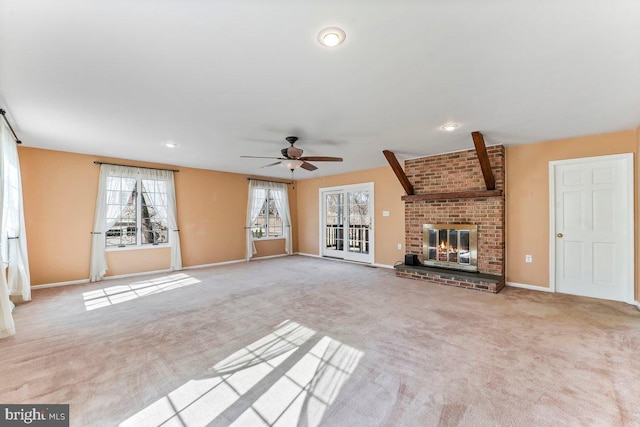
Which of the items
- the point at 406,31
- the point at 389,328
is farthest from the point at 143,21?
the point at 389,328

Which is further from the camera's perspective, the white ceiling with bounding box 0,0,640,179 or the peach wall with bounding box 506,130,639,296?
the peach wall with bounding box 506,130,639,296

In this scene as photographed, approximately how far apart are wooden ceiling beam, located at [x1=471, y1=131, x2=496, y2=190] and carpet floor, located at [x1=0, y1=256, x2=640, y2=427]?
1.84 meters

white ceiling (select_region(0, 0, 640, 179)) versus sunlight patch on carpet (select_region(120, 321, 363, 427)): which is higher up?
white ceiling (select_region(0, 0, 640, 179))

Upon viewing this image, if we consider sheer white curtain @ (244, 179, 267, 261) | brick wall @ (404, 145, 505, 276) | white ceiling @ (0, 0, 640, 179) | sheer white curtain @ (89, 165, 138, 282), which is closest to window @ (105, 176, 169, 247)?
sheer white curtain @ (89, 165, 138, 282)

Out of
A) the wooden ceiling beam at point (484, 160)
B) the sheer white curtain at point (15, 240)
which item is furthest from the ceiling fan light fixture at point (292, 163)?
the sheer white curtain at point (15, 240)

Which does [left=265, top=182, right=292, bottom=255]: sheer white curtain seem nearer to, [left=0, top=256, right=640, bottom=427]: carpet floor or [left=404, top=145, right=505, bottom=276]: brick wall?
[left=404, top=145, right=505, bottom=276]: brick wall

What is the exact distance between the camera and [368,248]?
265 inches

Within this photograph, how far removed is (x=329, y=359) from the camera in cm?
230

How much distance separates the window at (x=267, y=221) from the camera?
770cm

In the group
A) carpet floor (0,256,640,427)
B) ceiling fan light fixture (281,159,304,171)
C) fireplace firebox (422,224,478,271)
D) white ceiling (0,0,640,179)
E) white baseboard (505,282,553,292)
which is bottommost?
white baseboard (505,282,553,292)

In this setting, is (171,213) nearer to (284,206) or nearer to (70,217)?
(70,217)

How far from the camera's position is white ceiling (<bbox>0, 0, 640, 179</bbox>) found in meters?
1.60

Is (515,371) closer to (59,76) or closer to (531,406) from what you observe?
(531,406)

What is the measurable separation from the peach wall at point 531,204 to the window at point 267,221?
5.86 m
